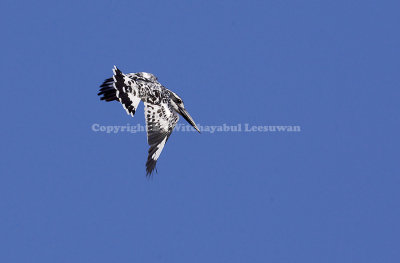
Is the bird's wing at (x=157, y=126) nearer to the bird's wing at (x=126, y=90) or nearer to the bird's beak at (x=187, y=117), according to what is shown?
the bird's wing at (x=126, y=90)

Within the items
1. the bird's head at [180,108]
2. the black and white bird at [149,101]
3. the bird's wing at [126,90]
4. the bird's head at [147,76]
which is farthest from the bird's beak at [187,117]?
the bird's wing at [126,90]

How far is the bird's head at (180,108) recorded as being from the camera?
10719 mm

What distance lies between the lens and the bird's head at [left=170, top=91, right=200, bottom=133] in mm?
10719

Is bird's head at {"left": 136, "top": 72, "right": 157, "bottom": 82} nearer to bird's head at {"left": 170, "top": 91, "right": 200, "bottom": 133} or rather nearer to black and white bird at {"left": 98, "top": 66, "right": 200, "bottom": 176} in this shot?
black and white bird at {"left": 98, "top": 66, "right": 200, "bottom": 176}

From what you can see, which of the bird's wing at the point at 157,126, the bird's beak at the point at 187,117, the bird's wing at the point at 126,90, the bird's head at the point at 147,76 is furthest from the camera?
the bird's beak at the point at 187,117

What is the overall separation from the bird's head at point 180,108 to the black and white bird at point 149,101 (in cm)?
17

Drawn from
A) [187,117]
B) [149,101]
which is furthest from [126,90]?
[187,117]

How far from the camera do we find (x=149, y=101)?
9.91 m

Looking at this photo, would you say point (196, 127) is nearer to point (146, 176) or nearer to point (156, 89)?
point (156, 89)

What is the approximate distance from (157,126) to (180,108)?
1.39m

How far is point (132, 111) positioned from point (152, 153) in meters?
0.83

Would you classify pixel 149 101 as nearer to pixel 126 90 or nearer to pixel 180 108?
pixel 126 90

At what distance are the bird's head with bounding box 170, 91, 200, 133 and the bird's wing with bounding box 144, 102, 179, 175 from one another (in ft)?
2.06

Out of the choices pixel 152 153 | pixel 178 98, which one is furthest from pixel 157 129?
pixel 178 98
